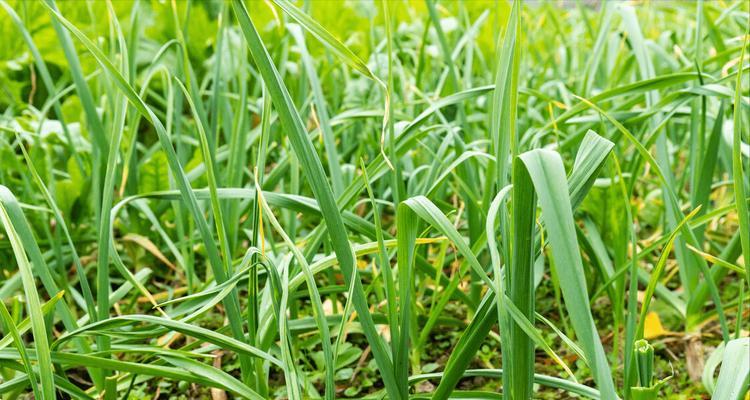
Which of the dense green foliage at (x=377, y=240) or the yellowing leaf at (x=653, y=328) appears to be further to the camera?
the yellowing leaf at (x=653, y=328)

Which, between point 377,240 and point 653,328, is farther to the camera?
point 653,328

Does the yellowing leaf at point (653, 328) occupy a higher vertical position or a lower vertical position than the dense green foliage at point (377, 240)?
lower

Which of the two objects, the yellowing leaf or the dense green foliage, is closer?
the dense green foliage

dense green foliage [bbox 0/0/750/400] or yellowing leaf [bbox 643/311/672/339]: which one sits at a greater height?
dense green foliage [bbox 0/0/750/400]

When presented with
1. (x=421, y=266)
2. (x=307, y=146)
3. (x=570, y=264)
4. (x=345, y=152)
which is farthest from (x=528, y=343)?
(x=345, y=152)

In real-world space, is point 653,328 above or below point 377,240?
below

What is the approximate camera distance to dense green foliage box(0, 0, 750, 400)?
70 centimetres

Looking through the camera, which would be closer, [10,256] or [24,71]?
[10,256]

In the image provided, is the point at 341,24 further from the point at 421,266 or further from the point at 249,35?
the point at 249,35

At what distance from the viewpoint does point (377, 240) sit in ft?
2.52

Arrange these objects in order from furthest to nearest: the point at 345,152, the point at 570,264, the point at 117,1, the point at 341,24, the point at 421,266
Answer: the point at 341,24, the point at 117,1, the point at 345,152, the point at 421,266, the point at 570,264

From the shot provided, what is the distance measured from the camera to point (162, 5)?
2.19m

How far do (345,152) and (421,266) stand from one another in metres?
0.56

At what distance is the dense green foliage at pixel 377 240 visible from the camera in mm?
700
